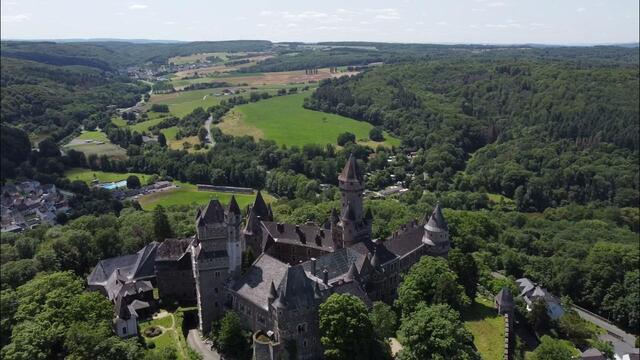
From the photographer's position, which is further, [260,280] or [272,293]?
[260,280]

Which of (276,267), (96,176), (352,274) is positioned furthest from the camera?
(96,176)

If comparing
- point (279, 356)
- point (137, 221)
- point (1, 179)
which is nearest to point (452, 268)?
point (279, 356)

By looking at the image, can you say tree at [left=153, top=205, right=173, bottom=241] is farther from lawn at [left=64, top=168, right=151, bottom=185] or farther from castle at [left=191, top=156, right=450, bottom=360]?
lawn at [left=64, top=168, right=151, bottom=185]

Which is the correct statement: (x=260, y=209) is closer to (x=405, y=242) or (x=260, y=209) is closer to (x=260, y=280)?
(x=405, y=242)

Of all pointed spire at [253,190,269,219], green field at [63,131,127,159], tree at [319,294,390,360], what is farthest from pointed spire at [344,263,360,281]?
green field at [63,131,127,159]

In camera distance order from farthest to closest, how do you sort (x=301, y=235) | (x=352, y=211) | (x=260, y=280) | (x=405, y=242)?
(x=301, y=235), (x=405, y=242), (x=352, y=211), (x=260, y=280)

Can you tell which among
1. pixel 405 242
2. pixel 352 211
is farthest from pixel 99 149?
pixel 405 242

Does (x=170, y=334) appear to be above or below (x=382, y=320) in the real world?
below

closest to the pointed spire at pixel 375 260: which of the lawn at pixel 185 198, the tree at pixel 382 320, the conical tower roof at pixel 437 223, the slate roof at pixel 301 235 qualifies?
the tree at pixel 382 320
